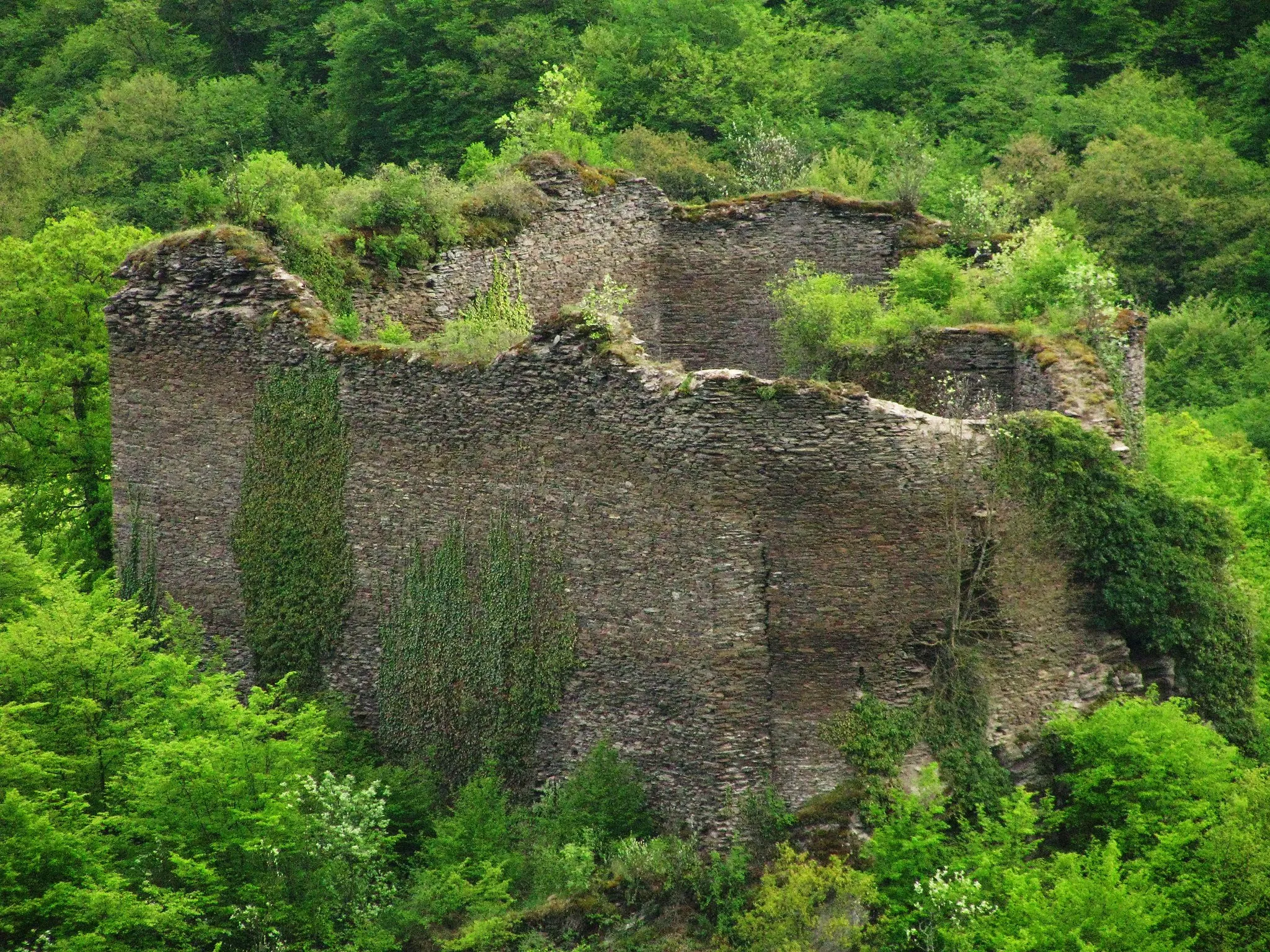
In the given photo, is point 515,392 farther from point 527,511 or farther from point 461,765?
point 461,765

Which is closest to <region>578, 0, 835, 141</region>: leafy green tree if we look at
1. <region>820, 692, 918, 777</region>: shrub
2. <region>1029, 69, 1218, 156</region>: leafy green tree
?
<region>1029, 69, 1218, 156</region>: leafy green tree

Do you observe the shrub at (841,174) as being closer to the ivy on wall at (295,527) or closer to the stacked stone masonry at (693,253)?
the stacked stone masonry at (693,253)

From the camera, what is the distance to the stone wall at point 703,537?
16953 millimetres

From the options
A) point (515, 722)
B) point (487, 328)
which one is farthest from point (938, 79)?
point (515, 722)

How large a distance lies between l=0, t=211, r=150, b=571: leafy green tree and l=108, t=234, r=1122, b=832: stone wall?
815cm

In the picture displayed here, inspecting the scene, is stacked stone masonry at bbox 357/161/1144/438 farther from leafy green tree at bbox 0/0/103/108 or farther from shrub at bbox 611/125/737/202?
leafy green tree at bbox 0/0/103/108

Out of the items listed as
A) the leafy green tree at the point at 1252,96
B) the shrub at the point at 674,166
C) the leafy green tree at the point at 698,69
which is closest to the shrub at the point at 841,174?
the shrub at the point at 674,166

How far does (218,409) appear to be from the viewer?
2080 centimetres

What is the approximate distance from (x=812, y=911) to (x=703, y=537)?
3.90 metres

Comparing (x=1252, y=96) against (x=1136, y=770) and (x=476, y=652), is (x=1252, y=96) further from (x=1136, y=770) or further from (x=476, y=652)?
(x=476, y=652)

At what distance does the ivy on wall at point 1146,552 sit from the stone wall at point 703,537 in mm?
487

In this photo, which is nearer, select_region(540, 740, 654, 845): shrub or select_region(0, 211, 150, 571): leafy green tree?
select_region(540, 740, 654, 845): shrub

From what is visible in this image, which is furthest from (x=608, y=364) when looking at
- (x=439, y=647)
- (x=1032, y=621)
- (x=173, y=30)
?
(x=173, y=30)

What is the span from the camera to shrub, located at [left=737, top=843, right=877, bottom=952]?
1562 cm
